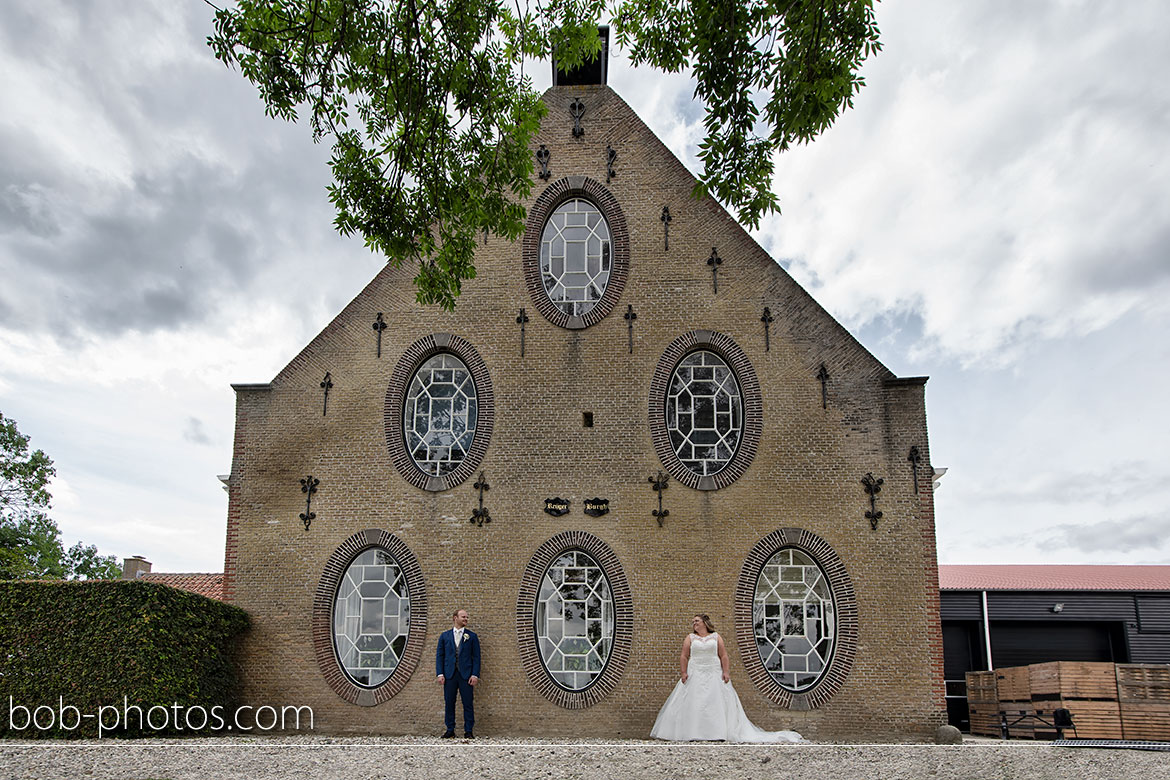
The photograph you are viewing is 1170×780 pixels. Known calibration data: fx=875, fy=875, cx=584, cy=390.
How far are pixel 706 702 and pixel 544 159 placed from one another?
9439 mm

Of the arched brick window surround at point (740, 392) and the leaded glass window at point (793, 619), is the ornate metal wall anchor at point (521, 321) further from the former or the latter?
the leaded glass window at point (793, 619)

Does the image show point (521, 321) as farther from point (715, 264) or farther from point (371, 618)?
point (371, 618)

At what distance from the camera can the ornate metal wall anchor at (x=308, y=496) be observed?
567 inches

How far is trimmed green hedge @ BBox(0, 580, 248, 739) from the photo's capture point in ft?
37.2

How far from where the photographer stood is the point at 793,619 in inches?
528

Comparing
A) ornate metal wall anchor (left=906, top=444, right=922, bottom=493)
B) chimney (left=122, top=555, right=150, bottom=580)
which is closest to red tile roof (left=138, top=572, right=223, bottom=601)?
chimney (left=122, top=555, right=150, bottom=580)

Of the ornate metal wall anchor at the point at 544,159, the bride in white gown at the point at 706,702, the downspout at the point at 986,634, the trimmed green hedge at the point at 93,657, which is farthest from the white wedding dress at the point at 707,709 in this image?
the ornate metal wall anchor at the point at 544,159

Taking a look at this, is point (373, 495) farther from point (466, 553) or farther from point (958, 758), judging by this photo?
point (958, 758)

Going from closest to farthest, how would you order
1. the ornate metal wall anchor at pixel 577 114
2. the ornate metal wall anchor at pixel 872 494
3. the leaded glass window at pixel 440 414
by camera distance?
the ornate metal wall anchor at pixel 872 494 → the leaded glass window at pixel 440 414 → the ornate metal wall anchor at pixel 577 114

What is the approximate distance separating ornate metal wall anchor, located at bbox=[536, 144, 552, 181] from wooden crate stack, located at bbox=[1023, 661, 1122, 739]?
11411mm

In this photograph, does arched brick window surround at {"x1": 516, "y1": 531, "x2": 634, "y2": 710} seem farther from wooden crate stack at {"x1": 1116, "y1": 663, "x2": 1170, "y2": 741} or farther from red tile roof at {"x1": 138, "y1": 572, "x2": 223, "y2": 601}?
red tile roof at {"x1": 138, "y1": 572, "x2": 223, "y2": 601}

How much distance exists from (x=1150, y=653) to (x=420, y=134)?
1901cm

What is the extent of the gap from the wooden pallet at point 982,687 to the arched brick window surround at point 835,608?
3.79 metres

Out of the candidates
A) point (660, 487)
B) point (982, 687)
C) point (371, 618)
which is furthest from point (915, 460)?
point (371, 618)
